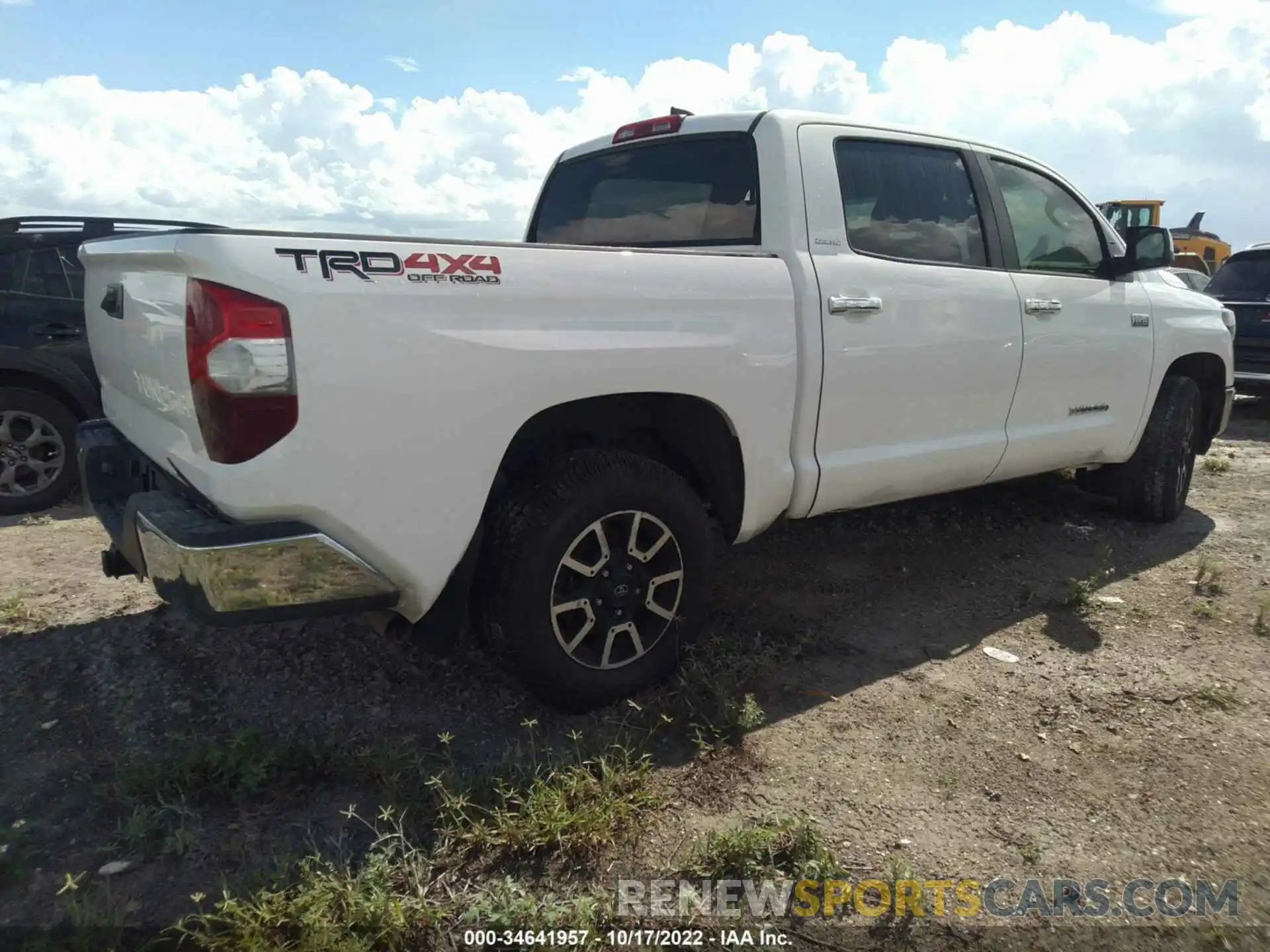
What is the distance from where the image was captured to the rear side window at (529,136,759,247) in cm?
349

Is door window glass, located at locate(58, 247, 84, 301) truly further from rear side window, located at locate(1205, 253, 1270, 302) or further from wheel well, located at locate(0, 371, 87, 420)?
rear side window, located at locate(1205, 253, 1270, 302)

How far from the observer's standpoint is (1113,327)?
180 inches


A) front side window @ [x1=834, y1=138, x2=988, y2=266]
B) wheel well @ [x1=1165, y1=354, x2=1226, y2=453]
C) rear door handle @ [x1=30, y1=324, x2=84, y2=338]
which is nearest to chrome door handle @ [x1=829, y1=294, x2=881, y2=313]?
front side window @ [x1=834, y1=138, x2=988, y2=266]

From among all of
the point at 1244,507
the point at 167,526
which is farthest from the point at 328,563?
the point at 1244,507

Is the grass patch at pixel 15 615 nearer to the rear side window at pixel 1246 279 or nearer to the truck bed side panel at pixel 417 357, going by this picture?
the truck bed side panel at pixel 417 357

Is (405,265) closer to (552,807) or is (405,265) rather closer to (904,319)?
(552,807)

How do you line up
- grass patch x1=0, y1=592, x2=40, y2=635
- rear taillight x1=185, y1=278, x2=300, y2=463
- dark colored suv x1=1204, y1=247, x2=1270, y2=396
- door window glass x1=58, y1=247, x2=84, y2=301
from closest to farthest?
rear taillight x1=185, y1=278, x2=300, y2=463, grass patch x1=0, y1=592, x2=40, y2=635, door window glass x1=58, y1=247, x2=84, y2=301, dark colored suv x1=1204, y1=247, x2=1270, y2=396

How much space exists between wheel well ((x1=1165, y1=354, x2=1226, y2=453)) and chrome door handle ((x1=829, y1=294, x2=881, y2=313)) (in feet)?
9.28

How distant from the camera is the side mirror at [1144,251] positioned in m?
4.62

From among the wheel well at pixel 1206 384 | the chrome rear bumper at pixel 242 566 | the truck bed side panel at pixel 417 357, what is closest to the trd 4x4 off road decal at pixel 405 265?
the truck bed side panel at pixel 417 357

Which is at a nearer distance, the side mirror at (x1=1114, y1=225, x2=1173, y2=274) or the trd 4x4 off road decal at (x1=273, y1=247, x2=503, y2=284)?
the trd 4x4 off road decal at (x1=273, y1=247, x2=503, y2=284)

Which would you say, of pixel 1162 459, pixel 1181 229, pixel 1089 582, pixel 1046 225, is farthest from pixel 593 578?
pixel 1181 229

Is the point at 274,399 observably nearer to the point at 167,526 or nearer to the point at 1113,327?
the point at 167,526

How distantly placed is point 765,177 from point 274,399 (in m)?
2.01
